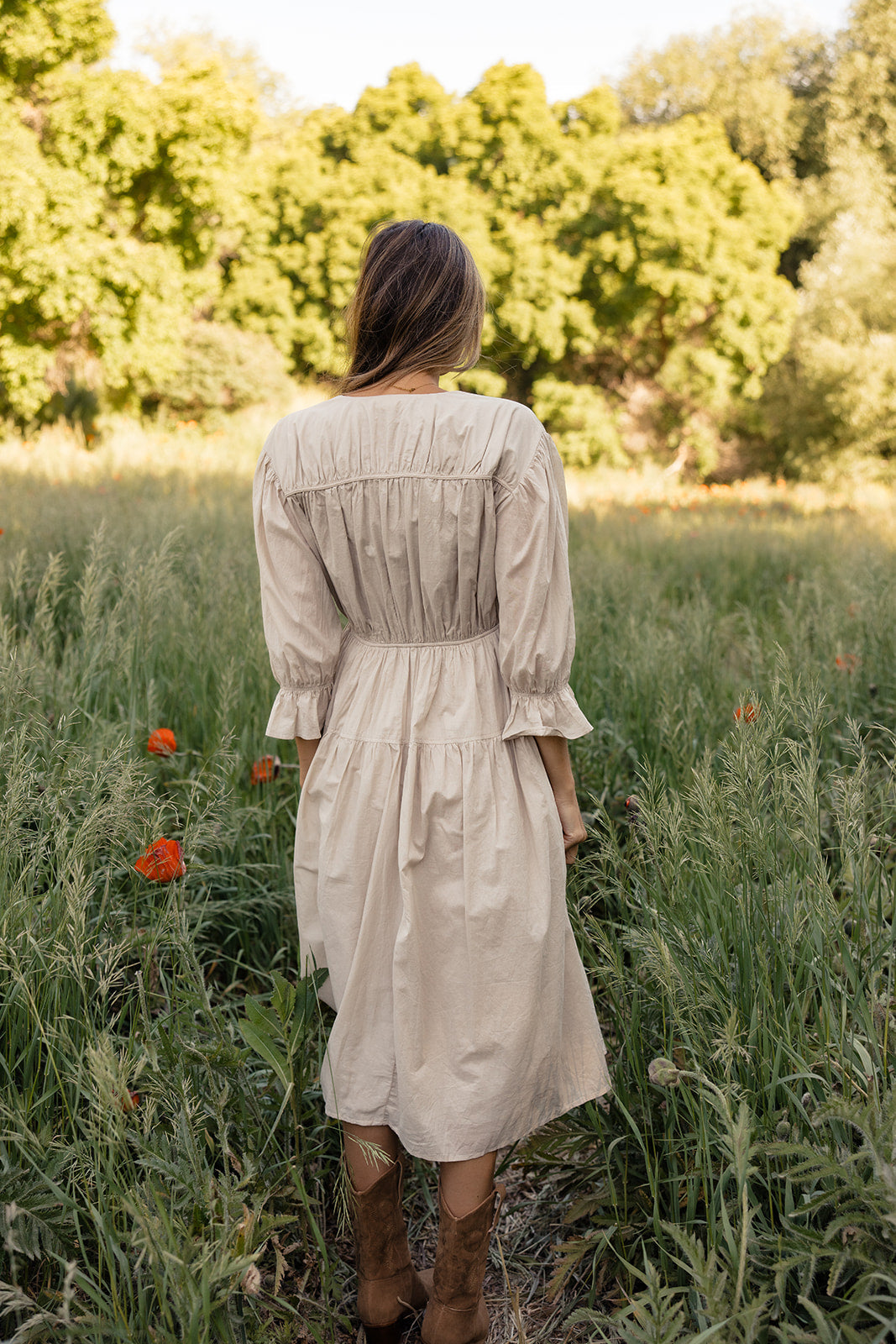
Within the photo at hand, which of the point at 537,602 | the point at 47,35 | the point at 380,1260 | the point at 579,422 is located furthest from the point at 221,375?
the point at 380,1260

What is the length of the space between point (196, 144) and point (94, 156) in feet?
4.90

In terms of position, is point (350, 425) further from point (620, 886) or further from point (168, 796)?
point (168, 796)

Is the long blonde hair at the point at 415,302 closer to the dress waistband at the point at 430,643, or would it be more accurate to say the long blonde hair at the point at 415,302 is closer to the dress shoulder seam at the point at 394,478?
the dress shoulder seam at the point at 394,478

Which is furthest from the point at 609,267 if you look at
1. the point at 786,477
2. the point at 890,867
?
the point at 890,867

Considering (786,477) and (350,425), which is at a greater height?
(350,425)

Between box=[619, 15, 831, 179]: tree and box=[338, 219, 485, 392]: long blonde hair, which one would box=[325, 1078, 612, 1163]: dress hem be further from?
box=[619, 15, 831, 179]: tree

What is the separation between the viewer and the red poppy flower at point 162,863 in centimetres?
144

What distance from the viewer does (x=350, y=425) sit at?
4.67 ft

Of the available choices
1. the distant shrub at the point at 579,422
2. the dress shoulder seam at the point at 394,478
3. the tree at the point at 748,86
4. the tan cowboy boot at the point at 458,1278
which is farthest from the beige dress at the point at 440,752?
the tree at the point at 748,86

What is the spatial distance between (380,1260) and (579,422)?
18255 millimetres

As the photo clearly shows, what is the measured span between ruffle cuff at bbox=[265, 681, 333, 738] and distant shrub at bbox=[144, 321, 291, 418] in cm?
1549

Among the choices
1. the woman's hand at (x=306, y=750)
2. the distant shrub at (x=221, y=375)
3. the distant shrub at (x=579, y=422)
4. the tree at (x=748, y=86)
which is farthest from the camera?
the tree at (x=748, y=86)

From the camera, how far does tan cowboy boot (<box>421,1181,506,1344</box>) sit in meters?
1.43

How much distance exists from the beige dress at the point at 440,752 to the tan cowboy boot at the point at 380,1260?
0.40 feet
